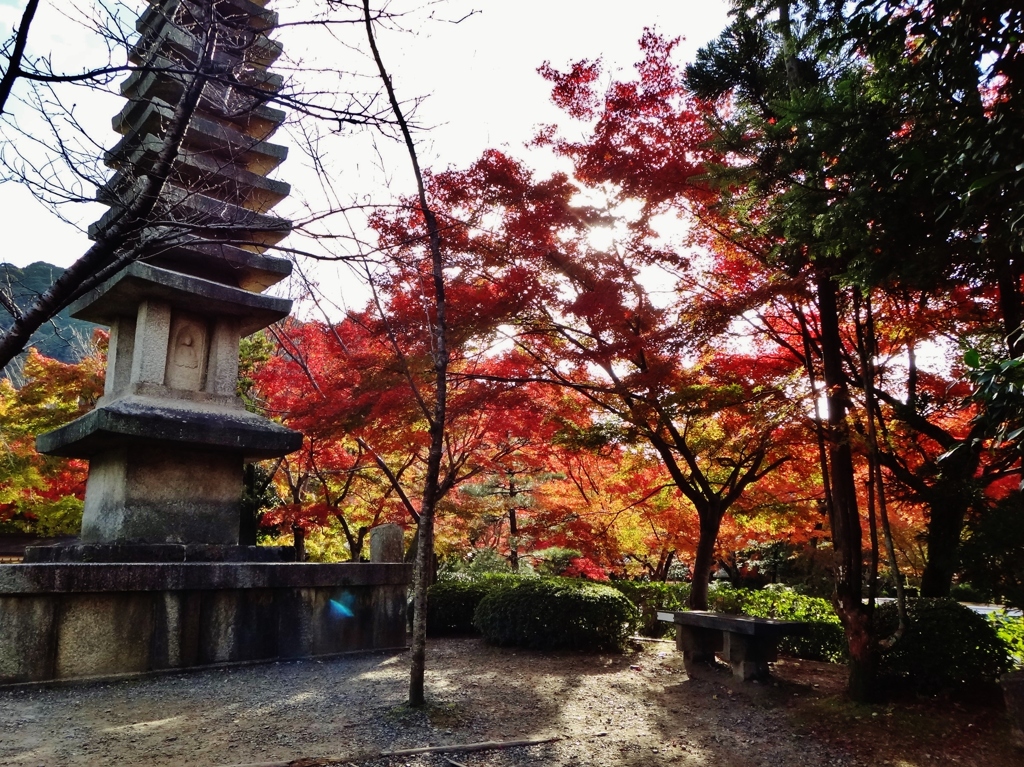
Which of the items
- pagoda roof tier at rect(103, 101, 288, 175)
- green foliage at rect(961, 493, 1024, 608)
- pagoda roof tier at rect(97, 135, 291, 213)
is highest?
pagoda roof tier at rect(103, 101, 288, 175)

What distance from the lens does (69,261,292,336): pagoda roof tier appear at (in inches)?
334

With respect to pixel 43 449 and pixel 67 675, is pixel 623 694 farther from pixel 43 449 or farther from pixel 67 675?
pixel 43 449

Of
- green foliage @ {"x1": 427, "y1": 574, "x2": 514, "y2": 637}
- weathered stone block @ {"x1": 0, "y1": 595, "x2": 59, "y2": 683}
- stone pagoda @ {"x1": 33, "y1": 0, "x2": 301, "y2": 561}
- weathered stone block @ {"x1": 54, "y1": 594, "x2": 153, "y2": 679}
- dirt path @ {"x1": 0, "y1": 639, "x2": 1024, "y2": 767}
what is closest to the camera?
dirt path @ {"x1": 0, "y1": 639, "x2": 1024, "y2": 767}

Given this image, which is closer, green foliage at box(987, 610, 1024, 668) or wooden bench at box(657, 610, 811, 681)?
green foliage at box(987, 610, 1024, 668)

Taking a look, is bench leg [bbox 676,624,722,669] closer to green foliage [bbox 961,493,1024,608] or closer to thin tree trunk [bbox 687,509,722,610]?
thin tree trunk [bbox 687,509,722,610]

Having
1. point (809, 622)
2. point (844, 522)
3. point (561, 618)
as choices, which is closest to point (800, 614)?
point (809, 622)

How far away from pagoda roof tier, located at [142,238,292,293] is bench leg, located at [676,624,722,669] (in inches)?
295

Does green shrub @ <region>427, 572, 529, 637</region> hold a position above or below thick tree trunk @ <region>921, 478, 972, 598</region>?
below

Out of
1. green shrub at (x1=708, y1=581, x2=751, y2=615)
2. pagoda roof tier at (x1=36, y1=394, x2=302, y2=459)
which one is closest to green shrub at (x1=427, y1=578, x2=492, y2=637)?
green shrub at (x1=708, y1=581, x2=751, y2=615)

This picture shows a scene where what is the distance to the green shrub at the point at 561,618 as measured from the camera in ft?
31.8

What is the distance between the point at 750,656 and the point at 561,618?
285cm

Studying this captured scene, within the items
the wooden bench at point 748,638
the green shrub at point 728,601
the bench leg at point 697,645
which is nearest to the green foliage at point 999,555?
the wooden bench at point 748,638

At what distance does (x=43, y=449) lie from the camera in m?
8.60

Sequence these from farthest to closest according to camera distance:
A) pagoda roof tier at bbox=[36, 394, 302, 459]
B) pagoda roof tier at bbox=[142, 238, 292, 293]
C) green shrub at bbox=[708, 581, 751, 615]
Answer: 1. green shrub at bbox=[708, 581, 751, 615]
2. pagoda roof tier at bbox=[142, 238, 292, 293]
3. pagoda roof tier at bbox=[36, 394, 302, 459]
